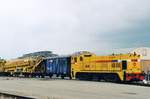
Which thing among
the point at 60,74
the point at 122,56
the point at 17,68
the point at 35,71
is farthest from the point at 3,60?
the point at 122,56

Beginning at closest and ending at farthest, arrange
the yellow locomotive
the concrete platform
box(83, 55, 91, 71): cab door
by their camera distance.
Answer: the concrete platform, the yellow locomotive, box(83, 55, 91, 71): cab door

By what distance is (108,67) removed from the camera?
4250 cm

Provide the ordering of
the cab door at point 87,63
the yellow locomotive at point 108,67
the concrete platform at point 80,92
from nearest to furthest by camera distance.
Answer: the concrete platform at point 80,92
the yellow locomotive at point 108,67
the cab door at point 87,63

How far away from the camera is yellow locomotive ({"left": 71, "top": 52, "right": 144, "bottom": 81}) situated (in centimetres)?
4043

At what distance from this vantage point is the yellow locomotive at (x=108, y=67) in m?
40.4

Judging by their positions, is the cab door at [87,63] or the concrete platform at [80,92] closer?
the concrete platform at [80,92]

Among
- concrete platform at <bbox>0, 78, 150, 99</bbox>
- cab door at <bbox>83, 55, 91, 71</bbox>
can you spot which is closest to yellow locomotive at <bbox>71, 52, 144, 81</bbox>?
cab door at <bbox>83, 55, 91, 71</bbox>

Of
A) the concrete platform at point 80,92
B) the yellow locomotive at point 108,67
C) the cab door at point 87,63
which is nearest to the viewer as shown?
the concrete platform at point 80,92

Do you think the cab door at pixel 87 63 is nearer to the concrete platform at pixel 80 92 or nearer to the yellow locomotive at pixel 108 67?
the yellow locomotive at pixel 108 67

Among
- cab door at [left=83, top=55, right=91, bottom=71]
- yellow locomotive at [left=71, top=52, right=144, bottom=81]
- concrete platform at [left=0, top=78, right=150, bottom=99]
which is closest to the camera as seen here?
concrete platform at [left=0, top=78, right=150, bottom=99]

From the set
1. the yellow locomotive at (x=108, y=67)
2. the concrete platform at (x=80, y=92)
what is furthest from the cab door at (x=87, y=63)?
the concrete platform at (x=80, y=92)

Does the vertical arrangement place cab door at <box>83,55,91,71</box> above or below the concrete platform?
above

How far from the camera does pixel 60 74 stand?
5166 cm

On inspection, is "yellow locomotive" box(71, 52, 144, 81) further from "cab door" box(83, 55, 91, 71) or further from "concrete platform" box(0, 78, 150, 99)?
"concrete platform" box(0, 78, 150, 99)
